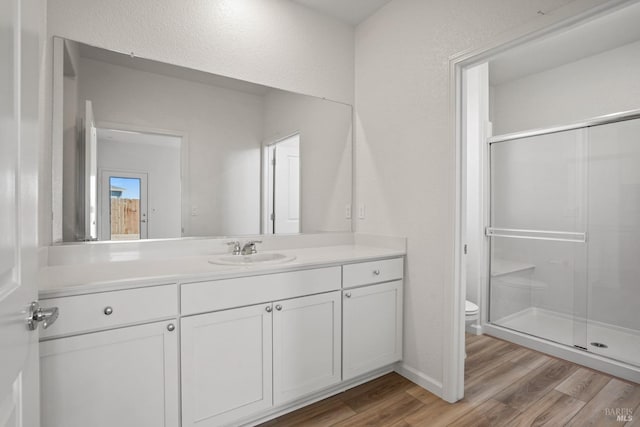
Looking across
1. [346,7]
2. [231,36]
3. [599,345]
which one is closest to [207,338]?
[231,36]

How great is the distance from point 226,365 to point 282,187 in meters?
1.27

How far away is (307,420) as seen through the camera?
5.56ft

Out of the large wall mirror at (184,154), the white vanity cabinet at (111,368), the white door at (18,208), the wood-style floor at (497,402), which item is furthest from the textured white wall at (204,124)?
the wood-style floor at (497,402)

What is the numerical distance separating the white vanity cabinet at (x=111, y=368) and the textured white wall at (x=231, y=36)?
4.51 feet

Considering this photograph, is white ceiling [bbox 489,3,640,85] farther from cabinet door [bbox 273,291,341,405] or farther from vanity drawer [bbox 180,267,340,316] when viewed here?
cabinet door [bbox 273,291,341,405]

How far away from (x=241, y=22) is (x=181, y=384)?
2107 millimetres

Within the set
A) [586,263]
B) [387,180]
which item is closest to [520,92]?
[586,263]

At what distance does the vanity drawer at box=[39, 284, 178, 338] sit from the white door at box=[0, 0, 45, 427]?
1.50 ft

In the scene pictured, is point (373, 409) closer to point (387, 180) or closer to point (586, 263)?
point (387, 180)

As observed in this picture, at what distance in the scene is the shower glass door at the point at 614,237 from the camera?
2463mm

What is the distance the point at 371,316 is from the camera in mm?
2014

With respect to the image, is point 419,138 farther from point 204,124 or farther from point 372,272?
point 204,124

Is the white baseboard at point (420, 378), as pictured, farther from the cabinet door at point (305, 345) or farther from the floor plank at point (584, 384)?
the floor plank at point (584, 384)

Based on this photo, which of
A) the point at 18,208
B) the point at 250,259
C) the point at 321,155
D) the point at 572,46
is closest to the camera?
the point at 18,208
